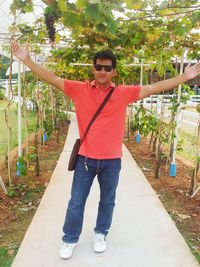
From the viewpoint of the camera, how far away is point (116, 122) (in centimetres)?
329

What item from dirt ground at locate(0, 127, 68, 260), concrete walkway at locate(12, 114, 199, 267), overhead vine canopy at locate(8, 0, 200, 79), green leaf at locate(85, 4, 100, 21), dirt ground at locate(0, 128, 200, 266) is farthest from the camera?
dirt ground at locate(0, 128, 200, 266)

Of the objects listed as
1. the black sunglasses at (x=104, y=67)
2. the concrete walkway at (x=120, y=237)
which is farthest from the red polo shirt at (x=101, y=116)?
the concrete walkway at (x=120, y=237)

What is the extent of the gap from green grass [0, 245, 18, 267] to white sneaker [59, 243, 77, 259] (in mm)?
481

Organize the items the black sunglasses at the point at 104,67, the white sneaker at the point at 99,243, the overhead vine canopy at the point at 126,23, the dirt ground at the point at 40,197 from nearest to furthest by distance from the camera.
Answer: the overhead vine canopy at the point at 126,23 → the black sunglasses at the point at 104,67 → the white sneaker at the point at 99,243 → the dirt ground at the point at 40,197

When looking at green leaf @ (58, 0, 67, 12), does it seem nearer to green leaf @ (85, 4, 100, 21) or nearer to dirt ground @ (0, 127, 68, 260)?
green leaf @ (85, 4, 100, 21)

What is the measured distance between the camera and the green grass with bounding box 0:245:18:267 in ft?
11.5

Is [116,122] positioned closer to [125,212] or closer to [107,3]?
[107,3]

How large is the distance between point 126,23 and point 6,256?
3.00m

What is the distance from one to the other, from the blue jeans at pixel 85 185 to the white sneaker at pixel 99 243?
0.64 feet

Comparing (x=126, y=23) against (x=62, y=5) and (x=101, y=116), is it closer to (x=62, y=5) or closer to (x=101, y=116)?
(x=101, y=116)

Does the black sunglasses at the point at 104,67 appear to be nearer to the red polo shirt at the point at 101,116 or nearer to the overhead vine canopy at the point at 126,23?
the red polo shirt at the point at 101,116

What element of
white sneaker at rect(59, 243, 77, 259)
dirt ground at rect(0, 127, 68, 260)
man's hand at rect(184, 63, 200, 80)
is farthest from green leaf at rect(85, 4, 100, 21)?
dirt ground at rect(0, 127, 68, 260)

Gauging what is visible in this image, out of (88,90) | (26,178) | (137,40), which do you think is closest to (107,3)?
(88,90)

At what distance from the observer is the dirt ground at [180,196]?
14.5 feet
